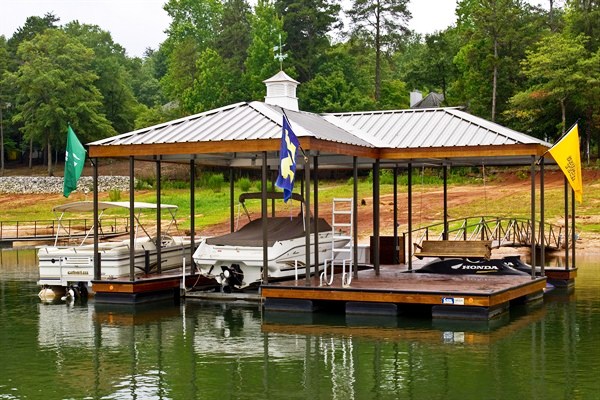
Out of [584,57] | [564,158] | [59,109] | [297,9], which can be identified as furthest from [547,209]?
[59,109]

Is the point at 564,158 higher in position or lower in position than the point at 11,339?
higher

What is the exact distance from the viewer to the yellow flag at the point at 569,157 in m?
19.7

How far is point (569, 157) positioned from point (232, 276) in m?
7.79

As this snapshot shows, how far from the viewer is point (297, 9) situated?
7125cm

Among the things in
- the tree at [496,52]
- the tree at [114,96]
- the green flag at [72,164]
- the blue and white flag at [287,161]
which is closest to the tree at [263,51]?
the tree at [496,52]

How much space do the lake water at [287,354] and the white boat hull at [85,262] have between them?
106 cm

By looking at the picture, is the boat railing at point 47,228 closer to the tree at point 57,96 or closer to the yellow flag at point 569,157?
the tree at point 57,96

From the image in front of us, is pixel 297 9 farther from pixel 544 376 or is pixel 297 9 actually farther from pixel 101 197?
pixel 544 376

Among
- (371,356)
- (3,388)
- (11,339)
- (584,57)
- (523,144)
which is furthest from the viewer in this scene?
(584,57)

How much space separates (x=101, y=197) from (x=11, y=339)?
41.6m

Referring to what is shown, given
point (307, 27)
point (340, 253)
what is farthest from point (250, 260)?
point (307, 27)

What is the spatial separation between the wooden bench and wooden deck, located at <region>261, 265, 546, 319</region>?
0.89m

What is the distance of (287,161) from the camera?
54.5 feet

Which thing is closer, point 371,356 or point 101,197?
point 371,356
